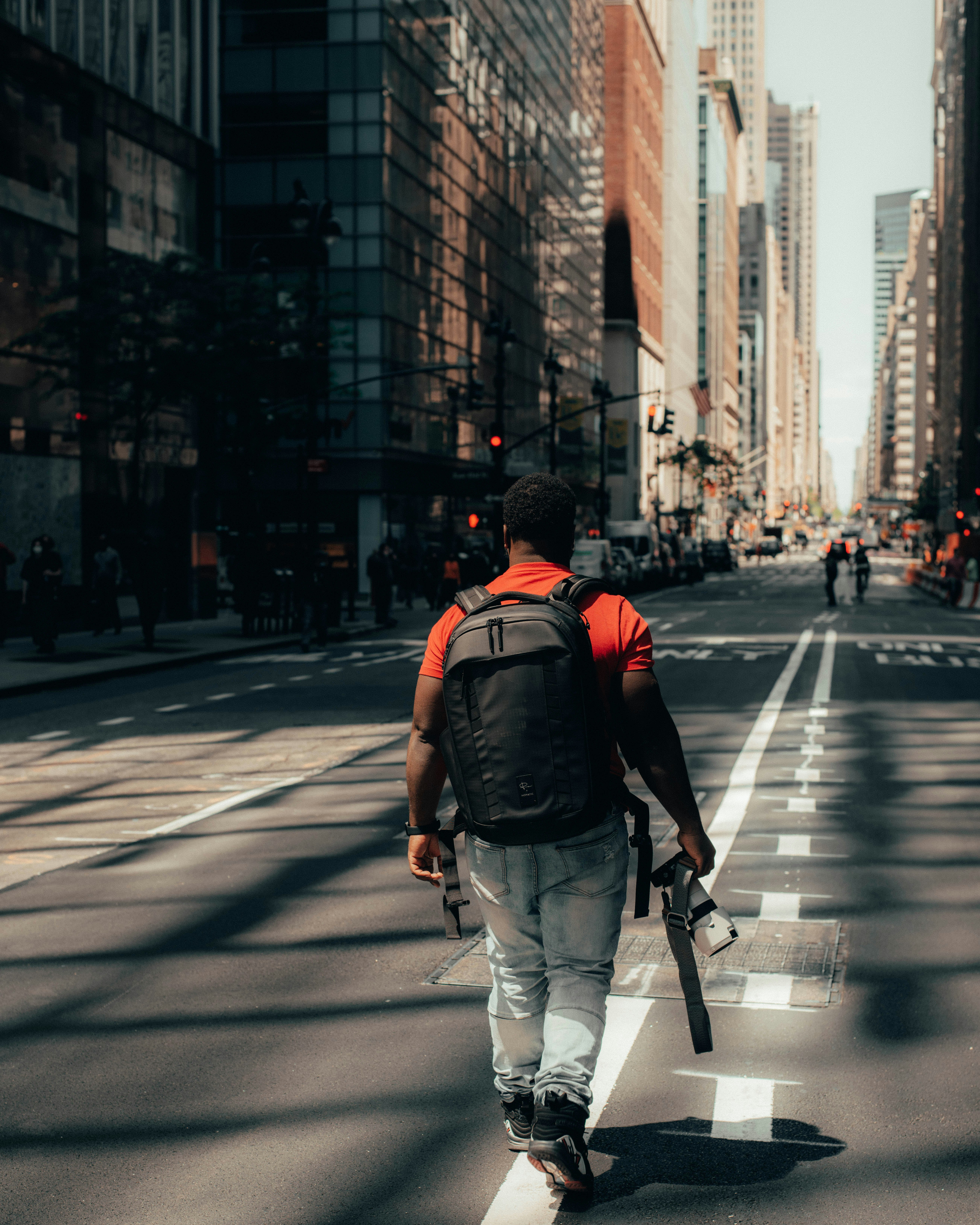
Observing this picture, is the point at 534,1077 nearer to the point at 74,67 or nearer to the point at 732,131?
the point at 74,67

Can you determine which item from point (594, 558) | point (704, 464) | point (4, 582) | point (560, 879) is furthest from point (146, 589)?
point (704, 464)

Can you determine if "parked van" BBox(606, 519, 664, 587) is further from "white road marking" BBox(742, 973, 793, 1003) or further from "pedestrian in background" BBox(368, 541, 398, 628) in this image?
"white road marking" BBox(742, 973, 793, 1003)

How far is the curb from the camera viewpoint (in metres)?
18.4

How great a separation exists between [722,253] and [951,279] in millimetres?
35256

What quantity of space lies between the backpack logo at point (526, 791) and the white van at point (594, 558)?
124ft

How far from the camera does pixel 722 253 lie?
172 meters

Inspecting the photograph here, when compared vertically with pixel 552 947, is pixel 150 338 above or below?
above

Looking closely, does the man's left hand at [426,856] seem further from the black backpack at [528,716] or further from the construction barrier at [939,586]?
the construction barrier at [939,586]

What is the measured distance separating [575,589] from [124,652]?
2097 centimetres

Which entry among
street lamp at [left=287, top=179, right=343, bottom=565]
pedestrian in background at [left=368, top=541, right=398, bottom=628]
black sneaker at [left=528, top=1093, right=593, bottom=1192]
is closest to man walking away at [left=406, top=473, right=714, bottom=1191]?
black sneaker at [left=528, top=1093, right=593, bottom=1192]

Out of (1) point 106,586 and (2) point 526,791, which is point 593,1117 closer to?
(2) point 526,791

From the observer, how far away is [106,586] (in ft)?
88.6

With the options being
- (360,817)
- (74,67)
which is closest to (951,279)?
(74,67)

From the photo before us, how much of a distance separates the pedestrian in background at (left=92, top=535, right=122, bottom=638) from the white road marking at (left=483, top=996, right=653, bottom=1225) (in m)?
22.3
